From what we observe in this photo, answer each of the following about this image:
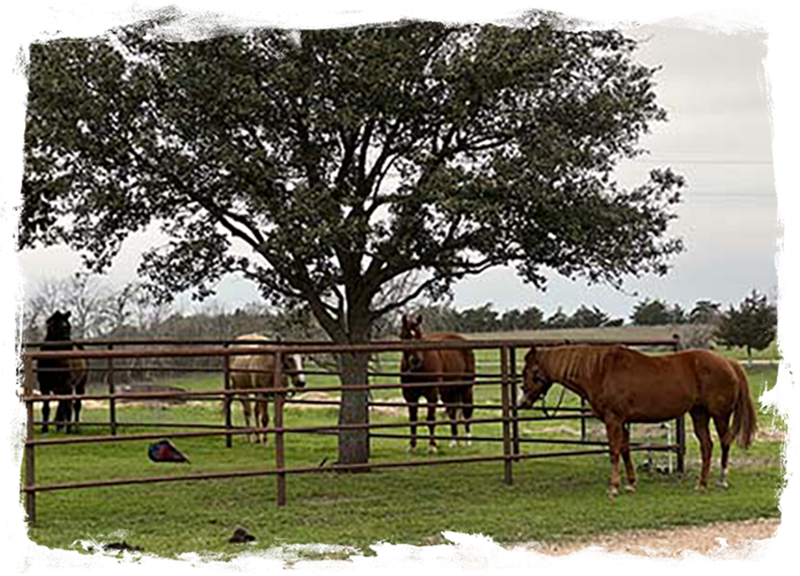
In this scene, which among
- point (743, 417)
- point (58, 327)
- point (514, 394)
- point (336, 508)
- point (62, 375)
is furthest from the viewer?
point (62, 375)

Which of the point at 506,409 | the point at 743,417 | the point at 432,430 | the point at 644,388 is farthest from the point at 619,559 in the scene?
the point at 432,430

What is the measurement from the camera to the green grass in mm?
8328

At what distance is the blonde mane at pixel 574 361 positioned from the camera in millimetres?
11467

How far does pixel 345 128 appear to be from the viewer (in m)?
11.8

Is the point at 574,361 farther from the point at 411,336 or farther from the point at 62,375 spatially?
the point at 62,375

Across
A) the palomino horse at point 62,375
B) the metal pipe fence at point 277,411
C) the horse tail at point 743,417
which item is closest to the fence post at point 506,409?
the metal pipe fence at point 277,411

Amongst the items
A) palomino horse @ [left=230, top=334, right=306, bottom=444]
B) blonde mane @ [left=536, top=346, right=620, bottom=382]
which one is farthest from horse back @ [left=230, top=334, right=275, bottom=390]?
blonde mane @ [left=536, top=346, right=620, bottom=382]

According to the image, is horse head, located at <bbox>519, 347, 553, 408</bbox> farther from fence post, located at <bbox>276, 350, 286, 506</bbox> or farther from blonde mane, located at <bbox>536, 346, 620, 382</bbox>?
fence post, located at <bbox>276, 350, 286, 506</bbox>

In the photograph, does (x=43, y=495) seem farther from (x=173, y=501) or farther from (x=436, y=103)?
(x=436, y=103)

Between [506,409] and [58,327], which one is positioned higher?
[58,327]

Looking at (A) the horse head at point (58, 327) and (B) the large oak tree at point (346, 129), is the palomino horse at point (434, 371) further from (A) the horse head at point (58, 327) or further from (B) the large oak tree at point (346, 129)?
(A) the horse head at point (58, 327)

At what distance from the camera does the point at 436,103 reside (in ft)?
Result: 39.1

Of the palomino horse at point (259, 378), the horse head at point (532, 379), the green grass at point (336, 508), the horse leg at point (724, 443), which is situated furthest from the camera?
the palomino horse at point (259, 378)

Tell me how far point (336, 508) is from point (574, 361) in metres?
2.65
